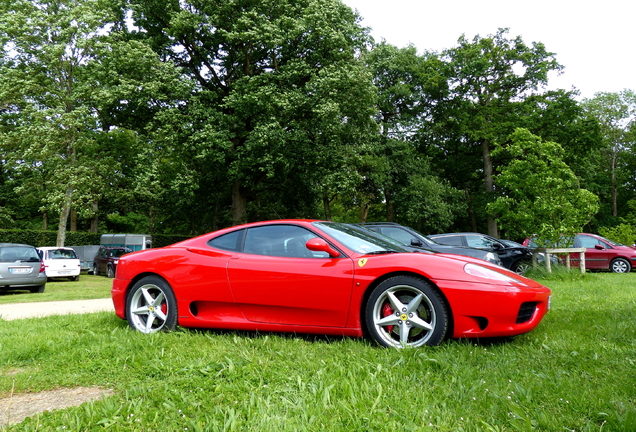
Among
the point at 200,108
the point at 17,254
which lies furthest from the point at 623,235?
the point at 17,254

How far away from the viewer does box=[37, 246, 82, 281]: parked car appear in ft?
59.6

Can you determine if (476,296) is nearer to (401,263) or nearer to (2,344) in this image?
(401,263)

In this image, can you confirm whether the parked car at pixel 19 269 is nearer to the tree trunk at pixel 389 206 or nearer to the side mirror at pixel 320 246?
the side mirror at pixel 320 246

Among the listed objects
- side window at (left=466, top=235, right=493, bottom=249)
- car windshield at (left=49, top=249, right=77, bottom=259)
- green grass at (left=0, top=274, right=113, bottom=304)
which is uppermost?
side window at (left=466, top=235, right=493, bottom=249)

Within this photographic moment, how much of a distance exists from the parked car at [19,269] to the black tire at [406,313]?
1268 cm

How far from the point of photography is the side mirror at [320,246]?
3.96 meters

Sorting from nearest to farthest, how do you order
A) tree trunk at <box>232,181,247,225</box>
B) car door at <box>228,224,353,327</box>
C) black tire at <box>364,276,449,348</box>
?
black tire at <box>364,276,449,348</box> < car door at <box>228,224,353,327</box> < tree trunk at <box>232,181,247,225</box>

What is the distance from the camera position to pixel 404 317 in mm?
3705

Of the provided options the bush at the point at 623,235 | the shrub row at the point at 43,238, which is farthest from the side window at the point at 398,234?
the shrub row at the point at 43,238

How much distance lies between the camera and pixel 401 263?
3.84m

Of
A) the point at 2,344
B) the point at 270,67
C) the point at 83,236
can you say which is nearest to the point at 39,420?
the point at 2,344

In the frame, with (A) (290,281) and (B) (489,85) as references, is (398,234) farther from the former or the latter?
(B) (489,85)

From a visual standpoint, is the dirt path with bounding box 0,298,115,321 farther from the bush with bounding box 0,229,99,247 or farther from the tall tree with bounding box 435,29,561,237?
the tall tree with bounding box 435,29,561,237

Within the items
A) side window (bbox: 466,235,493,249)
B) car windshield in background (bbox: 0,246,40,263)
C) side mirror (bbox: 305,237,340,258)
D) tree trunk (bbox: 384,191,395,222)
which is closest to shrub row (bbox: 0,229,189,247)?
car windshield in background (bbox: 0,246,40,263)
